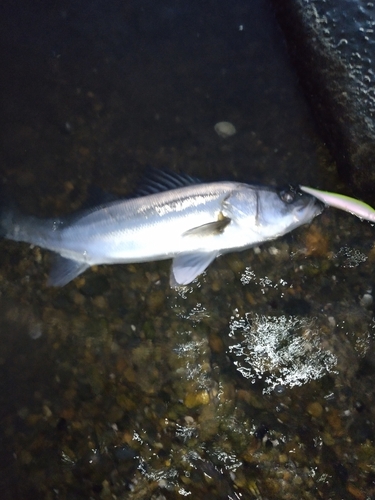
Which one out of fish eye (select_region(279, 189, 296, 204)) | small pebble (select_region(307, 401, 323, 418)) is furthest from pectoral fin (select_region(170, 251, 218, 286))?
small pebble (select_region(307, 401, 323, 418))

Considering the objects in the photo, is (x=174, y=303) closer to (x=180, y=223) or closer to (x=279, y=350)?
(x=180, y=223)

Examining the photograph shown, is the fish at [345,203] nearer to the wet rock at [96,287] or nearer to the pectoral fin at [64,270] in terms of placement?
the wet rock at [96,287]

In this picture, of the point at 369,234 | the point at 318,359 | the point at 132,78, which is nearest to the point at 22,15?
the point at 132,78

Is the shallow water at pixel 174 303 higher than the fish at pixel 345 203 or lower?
lower

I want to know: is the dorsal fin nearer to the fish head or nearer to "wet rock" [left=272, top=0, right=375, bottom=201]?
the fish head

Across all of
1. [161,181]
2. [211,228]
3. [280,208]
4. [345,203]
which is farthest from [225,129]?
[345,203]

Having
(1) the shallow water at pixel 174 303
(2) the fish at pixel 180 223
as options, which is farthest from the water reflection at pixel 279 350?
(2) the fish at pixel 180 223
